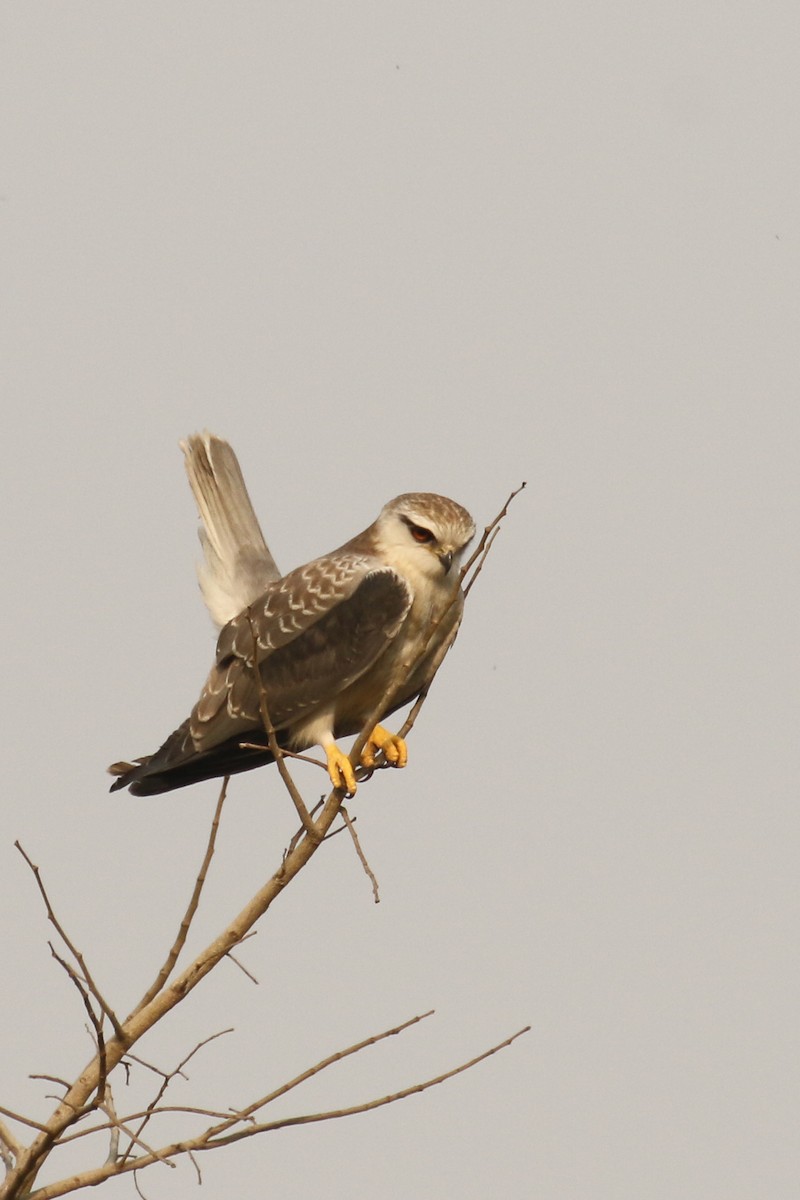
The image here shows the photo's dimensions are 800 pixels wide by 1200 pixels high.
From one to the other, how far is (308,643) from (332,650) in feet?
0.41

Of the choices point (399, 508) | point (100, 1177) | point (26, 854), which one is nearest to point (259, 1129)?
point (100, 1177)

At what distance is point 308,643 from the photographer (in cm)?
623

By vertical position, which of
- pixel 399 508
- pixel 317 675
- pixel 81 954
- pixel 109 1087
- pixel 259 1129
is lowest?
pixel 259 1129

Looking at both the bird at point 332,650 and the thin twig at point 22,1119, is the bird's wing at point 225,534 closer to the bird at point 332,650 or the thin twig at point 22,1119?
the bird at point 332,650

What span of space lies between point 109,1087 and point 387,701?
1.47m

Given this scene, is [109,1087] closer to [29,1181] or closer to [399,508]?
[29,1181]

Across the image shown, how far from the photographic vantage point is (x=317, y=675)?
6.18 metres

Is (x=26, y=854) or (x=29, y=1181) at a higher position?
(x=26, y=854)

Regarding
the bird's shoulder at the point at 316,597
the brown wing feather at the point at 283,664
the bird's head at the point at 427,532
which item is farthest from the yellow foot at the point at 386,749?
the bird's head at the point at 427,532

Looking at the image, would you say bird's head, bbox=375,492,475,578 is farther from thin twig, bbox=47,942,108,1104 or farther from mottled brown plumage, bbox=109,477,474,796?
thin twig, bbox=47,942,108,1104

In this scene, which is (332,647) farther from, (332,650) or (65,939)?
(65,939)

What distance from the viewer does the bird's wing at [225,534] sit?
6.99 metres

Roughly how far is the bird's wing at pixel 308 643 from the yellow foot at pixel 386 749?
26cm

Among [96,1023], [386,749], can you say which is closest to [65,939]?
[96,1023]
